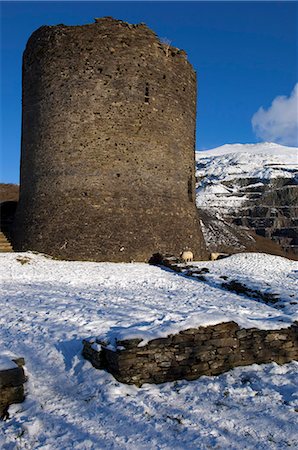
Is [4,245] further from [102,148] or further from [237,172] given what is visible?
[237,172]

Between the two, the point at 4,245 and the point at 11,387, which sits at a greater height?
the point at 4,245

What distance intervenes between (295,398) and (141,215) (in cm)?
1115

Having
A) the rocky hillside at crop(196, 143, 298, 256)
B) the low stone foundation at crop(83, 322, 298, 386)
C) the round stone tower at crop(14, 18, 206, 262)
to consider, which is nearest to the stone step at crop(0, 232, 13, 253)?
the round stone tower at crop(14, 18, 206, 262)

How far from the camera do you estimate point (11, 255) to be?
13867 mm

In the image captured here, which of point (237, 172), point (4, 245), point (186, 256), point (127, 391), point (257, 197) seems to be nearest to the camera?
point (127, 391)

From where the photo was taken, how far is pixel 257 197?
101 m

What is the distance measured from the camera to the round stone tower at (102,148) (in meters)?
15.3

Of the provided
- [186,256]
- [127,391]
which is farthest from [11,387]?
[186,256]

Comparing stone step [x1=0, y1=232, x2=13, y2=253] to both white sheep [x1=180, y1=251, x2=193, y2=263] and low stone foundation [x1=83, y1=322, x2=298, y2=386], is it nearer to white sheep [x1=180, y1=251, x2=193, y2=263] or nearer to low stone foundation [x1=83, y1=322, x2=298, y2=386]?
white sheep [x1=180, y1=251, x2=193, y2=263]

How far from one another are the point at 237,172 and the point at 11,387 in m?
129

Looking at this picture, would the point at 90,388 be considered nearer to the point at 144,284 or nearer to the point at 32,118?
the point at 144,284

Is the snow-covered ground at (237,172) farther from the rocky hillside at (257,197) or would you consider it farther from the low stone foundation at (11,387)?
the low stone foundation at (11,387)

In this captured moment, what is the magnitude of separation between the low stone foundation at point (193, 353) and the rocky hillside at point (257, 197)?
60594mm

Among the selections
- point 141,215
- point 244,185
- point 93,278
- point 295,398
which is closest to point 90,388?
point 295,398
